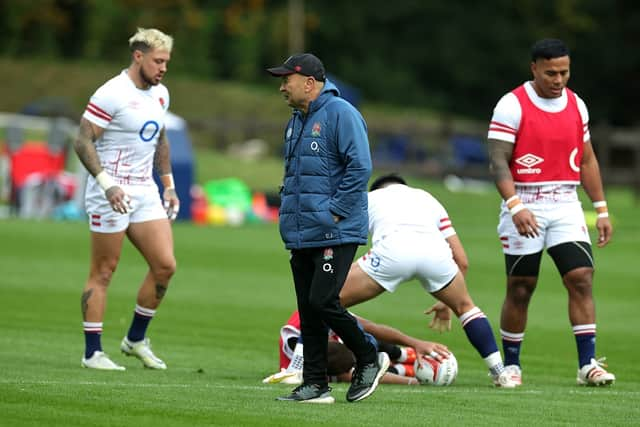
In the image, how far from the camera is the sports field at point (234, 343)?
28.1 feet

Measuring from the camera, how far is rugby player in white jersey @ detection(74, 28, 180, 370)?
11.0 meters

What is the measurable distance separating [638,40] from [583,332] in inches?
2081

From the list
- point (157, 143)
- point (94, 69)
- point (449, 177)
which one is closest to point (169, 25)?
point (94, 69)

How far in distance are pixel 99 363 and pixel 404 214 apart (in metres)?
2.45

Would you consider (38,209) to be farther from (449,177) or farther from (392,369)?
(392,369)

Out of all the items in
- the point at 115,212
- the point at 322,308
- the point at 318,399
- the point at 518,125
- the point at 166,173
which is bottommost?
the point at 318,399

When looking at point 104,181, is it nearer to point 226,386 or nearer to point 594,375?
point 226,386

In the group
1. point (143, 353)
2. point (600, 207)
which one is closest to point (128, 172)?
point (143, 353)

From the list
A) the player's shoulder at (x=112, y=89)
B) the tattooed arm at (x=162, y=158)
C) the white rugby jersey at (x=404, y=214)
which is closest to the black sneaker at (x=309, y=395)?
the white rugby jersey at (x=404, y=214)

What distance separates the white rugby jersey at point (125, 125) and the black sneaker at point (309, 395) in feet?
8.72

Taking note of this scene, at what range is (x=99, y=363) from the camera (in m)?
11.0

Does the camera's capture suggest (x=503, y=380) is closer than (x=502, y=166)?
Yes

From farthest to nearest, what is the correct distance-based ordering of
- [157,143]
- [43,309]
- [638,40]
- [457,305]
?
[638,40], [43,309], [157,143], [457,305]

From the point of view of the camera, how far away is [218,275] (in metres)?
19.8
